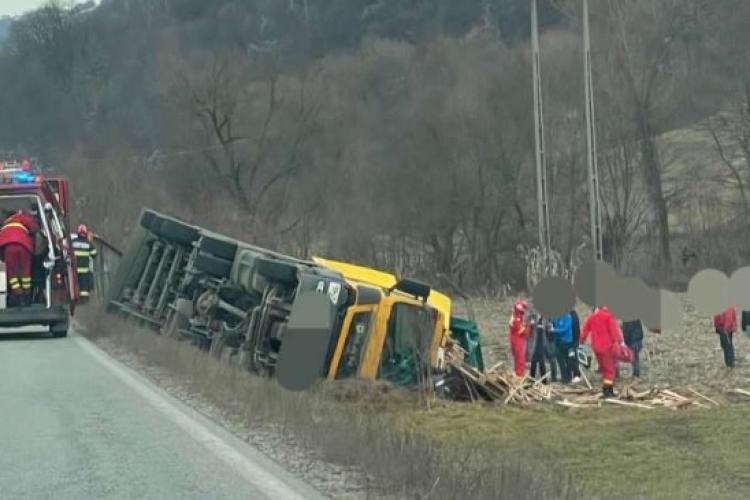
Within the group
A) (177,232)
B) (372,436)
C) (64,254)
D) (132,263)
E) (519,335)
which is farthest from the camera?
(132,263)

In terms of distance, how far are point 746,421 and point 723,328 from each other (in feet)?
17.7

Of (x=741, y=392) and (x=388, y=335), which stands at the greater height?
(x=388, y=335)

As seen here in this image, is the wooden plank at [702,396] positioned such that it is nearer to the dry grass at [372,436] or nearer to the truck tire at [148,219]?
the dry grass at [372,436]

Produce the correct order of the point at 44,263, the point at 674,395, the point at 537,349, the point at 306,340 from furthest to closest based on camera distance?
the point at 44,263 → the point at 537,349 → the point at 674,395 → the point at 306,340

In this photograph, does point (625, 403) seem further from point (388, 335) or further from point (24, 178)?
point (24, 178)

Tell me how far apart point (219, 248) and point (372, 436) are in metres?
10.5

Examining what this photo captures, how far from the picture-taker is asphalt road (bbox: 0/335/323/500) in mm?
8258

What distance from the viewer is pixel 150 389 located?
13.9 meters

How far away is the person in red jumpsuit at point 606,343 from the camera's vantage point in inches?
665

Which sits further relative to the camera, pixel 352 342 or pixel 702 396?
pixel 702 396

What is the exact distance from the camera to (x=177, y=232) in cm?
2102

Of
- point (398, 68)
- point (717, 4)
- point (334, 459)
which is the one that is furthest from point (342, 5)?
point (334, 459)

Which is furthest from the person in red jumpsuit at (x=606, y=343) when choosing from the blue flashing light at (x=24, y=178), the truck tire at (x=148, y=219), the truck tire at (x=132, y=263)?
the blue flashing light at (x=24, y=178)

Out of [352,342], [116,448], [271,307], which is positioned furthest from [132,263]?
[116,448]
